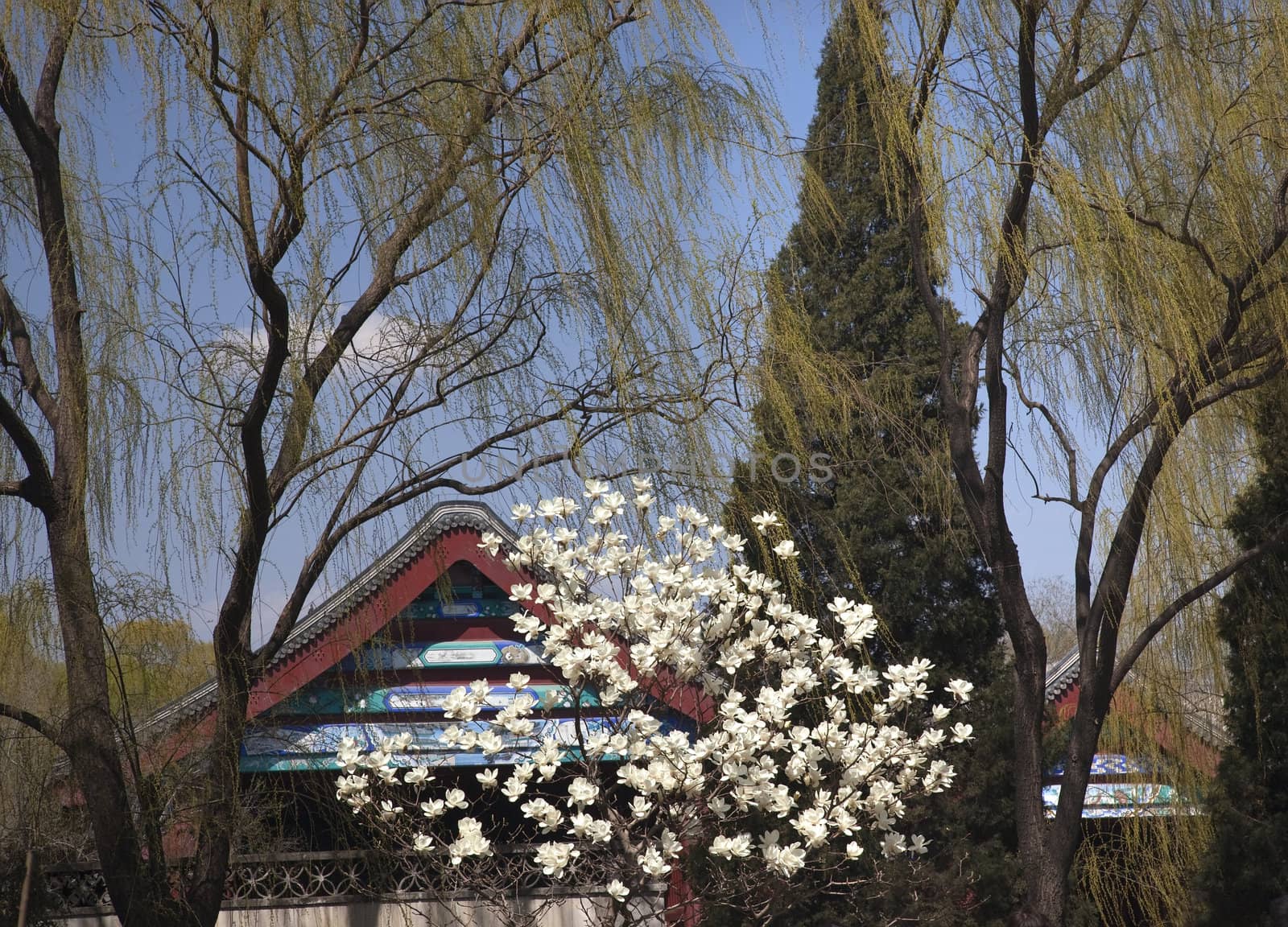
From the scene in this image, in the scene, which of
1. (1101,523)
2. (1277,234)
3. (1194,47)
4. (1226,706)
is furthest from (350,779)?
(1226,706)

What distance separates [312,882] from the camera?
5.80 meters

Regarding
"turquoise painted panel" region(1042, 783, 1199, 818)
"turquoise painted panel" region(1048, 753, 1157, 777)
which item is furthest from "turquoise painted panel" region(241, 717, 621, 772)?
"turquoise painted panel" region(1048, 753, 1157, 777)

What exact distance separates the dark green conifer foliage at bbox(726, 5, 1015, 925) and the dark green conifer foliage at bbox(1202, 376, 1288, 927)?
1.03 meters

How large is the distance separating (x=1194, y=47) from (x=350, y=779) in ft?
12.8

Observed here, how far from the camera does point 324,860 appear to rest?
5902 mm

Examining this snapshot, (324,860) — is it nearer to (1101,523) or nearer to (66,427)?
(66,427)

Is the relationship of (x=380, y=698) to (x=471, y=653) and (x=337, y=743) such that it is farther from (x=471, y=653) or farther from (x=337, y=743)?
(x=337, y=743)

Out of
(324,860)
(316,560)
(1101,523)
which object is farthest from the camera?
(324,860)

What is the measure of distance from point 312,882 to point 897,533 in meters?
3.56

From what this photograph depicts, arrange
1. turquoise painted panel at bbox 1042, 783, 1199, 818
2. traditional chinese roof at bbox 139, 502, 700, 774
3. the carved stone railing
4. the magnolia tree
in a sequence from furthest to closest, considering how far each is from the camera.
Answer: turquoise painted panel at bbox 1042, 783, 1199, 818
traditional chinese roof at bbox 139, 502, 700, 774
the carved stone railing
the magnolia tree

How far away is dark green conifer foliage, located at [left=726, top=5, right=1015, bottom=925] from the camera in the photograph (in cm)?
597

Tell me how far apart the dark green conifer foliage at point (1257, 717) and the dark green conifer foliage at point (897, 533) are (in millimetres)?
1029

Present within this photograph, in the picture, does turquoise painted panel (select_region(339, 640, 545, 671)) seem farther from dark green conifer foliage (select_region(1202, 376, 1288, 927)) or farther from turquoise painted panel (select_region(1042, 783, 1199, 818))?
dark green conifer foliage (select_region(1202, 376, 1288, 927))

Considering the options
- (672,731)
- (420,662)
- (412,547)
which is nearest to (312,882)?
(420,662)
